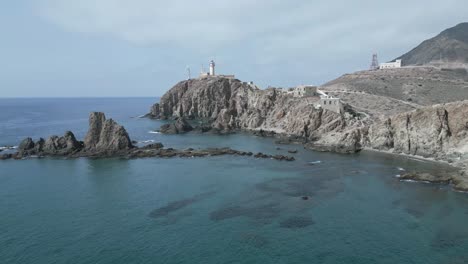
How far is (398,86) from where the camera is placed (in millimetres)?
130875

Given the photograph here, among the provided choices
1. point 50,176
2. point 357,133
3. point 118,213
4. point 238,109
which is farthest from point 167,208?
point 238,109

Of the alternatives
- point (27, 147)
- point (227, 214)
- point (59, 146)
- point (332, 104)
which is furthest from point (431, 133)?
point (27, 147)

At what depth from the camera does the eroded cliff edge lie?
223ft

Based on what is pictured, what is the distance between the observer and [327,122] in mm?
91750

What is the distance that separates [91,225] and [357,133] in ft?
196

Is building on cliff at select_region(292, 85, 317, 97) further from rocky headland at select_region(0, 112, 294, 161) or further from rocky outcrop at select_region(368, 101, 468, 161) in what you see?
rocky headland at select_region(0, 112, 294, 161)

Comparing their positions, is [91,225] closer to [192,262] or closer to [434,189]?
→ [192,262]

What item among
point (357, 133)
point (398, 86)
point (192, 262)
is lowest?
point (192, 262)

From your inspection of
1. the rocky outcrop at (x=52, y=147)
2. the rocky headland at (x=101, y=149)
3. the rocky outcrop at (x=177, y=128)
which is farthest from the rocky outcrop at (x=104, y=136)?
the rocky outcrop at (x=177, y=128)

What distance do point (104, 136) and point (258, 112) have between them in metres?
51.4

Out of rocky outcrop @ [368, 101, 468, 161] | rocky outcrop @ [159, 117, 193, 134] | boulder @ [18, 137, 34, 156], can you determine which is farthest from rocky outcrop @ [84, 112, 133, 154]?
rocky outcrop @ [368, 101, 468, 161]

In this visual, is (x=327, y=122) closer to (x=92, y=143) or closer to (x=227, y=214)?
(x=92, y=143)

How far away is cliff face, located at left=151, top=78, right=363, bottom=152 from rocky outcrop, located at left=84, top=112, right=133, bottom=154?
39.1 meters

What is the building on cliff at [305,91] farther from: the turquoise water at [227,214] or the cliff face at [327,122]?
the turquoise water at [227,214]
